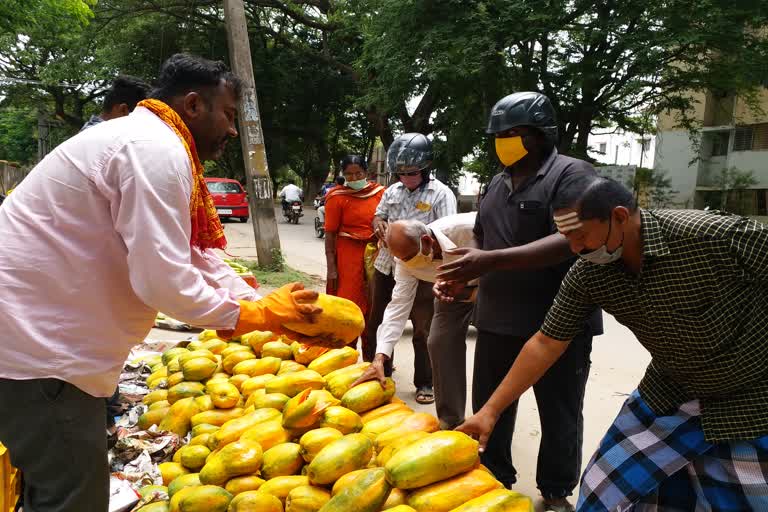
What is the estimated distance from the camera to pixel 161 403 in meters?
2.92

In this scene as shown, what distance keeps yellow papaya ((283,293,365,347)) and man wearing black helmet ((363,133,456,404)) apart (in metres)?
1.40

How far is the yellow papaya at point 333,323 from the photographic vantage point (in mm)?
1990

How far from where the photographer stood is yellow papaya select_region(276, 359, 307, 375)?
9.22 ft

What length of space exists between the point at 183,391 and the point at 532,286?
5.61 feet

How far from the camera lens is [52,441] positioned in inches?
62.4

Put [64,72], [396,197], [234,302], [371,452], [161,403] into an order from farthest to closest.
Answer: [64,72]
[396,197]
[161,403]
[371,452]
[234,302]

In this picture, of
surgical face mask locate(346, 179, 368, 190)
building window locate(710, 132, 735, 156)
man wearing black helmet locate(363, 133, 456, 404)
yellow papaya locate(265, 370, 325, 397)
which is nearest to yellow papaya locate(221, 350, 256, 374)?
yellow papaya locate(265, 370, 325, 397)

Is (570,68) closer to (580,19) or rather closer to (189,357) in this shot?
(580,19)

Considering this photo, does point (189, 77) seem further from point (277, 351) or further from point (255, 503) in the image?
point (277, 351)

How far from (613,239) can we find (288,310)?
39.1 inches

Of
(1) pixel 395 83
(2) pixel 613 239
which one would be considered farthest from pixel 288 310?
(1) pixel 395 83

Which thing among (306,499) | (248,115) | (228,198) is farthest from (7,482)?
(228,198)

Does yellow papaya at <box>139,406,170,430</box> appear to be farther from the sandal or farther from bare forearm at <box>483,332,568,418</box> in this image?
the sandal

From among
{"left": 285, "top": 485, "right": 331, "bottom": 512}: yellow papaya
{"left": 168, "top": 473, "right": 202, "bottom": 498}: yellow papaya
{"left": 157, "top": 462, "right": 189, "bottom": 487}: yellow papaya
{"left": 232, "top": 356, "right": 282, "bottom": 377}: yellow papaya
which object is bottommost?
{"left": 157, "top": 462, "right": 189, "bottom": 487}: yellow papaya
